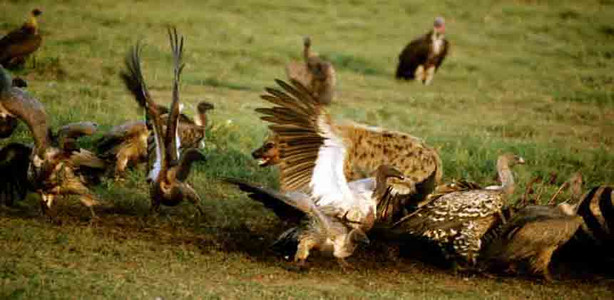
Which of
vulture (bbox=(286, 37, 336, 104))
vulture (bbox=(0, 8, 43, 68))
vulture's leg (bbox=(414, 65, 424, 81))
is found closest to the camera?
vulture (bbox=(0, 8, 43, 68))

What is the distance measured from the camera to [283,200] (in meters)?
6.50

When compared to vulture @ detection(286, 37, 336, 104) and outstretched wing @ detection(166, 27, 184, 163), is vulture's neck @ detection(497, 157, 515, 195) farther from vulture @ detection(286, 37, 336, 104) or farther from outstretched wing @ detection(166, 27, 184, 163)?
vulture @ detection(286, 37, 336, 104)

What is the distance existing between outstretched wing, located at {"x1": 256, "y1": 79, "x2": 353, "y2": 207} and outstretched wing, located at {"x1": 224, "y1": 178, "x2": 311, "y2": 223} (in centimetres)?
21

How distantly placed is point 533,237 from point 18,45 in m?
7.42

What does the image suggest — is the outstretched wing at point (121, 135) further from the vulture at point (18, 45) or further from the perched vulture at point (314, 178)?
the vulture at point (18, 45)

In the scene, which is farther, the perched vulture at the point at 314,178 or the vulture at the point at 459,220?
the vulture at the point at 459,220

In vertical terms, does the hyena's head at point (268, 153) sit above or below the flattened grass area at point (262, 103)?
above

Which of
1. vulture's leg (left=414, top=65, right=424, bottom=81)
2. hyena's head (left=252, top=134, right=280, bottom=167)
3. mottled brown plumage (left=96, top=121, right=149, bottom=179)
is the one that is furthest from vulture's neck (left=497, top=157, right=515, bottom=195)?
vulture's leg (left=414, top=65, right=424, bottom=81)

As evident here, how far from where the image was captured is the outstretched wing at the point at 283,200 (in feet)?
21.3

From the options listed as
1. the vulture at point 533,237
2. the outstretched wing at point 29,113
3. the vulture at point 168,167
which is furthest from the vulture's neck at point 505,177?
the outstretched wing at point 29,113

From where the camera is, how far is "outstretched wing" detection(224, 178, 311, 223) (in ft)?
21.3

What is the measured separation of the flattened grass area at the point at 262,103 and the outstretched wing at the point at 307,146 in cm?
54

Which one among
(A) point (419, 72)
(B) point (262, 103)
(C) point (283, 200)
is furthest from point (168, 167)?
(A) point (419, 72)

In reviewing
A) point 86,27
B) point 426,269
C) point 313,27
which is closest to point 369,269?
point 426,269
